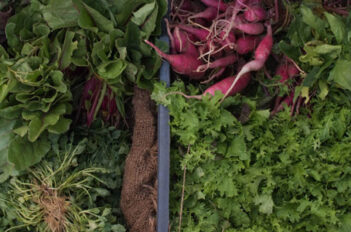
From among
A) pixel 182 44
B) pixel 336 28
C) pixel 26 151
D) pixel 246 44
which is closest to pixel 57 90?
pixel 26 151

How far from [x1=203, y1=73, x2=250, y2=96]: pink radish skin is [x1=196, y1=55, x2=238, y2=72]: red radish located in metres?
0.07

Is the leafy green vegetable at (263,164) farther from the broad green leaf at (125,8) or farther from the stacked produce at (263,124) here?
the broad green leaf at (125,8)

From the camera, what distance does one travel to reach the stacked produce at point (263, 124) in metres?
1.19

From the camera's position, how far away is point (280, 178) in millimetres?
1230

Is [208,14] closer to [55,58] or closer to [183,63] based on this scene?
[183,63]

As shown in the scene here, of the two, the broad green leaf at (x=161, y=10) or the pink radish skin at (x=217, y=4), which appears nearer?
the broad green leaf at (x=161, y=10)

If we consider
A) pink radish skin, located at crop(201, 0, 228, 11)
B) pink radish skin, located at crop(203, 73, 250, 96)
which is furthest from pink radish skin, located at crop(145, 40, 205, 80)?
pink radish skin, located at crop(201, 0, 228, 11)

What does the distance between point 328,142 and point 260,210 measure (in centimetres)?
33

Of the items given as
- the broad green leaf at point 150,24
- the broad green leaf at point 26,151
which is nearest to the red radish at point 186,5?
the broad green leaf at point 150,24

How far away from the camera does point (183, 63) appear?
4.26 ft

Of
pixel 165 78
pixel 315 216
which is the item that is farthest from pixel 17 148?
pixel 315 216

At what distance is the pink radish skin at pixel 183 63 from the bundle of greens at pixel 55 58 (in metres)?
0.04

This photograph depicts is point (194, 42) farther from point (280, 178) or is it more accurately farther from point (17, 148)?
point (17, 148)

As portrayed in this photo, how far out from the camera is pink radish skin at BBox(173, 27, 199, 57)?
1.33 meters
